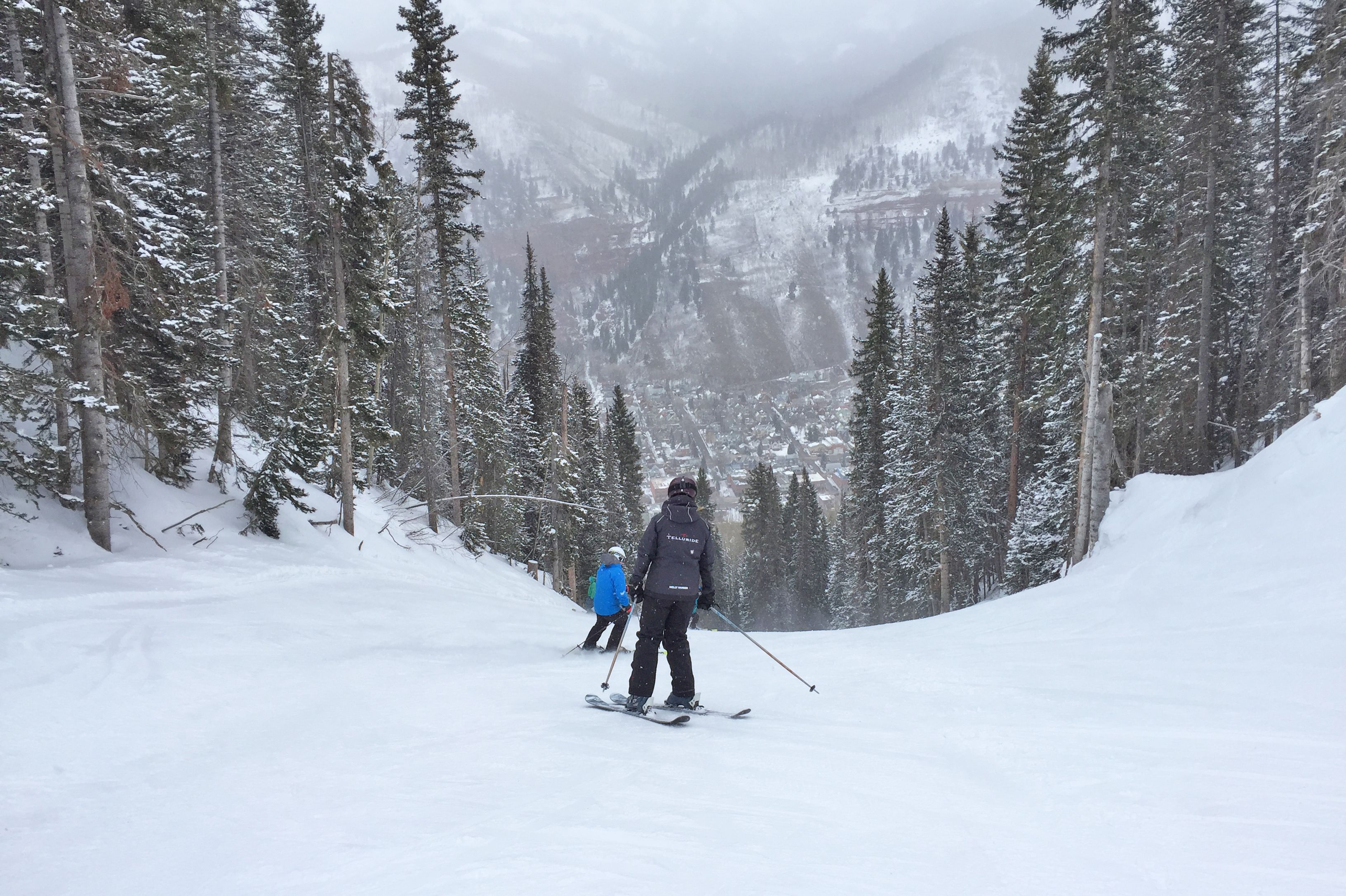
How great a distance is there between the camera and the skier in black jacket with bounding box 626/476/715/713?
20.0 ft

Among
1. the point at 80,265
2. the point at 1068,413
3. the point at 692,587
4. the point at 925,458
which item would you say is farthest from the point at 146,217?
the point at 925,458

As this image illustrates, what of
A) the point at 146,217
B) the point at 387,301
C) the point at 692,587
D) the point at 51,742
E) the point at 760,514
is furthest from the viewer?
the point at 760,514

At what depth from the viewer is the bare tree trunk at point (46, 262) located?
8914 millimetres

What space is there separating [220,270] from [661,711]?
15793 mm

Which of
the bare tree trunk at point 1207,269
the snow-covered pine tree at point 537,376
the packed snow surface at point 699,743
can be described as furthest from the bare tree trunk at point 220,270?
the bare tree trunk at point 1207,269

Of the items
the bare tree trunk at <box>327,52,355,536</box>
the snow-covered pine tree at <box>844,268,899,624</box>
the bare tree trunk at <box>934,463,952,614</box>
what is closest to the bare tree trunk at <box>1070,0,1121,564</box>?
the bare tree trunk at <box>934,463,952,614</box>

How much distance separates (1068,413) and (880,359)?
1324cm

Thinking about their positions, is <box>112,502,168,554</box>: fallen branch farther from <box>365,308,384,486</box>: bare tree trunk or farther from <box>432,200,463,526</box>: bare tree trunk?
<box>432,200,463,526</box>: bare tree trunk

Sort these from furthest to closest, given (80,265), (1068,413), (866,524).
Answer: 1. (866,524)
2. (1068,413)
3. (80,265)

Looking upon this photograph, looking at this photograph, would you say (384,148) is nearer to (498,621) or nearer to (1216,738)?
(498,621)

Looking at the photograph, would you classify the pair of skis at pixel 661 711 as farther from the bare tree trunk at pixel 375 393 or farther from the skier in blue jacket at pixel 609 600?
the bare tree trunk at pixel 375 393

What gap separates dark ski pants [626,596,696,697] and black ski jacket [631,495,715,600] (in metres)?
0.11

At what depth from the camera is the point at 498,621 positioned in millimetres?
11430

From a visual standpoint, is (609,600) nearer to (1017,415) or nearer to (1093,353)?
(1093,353)
